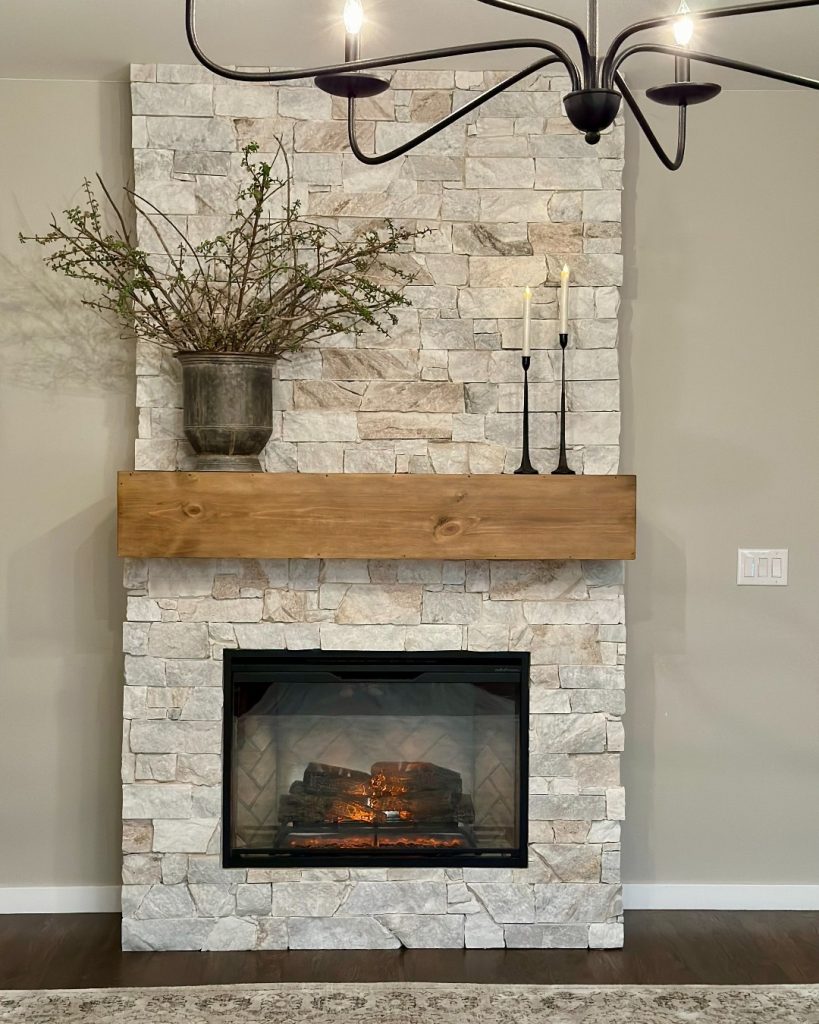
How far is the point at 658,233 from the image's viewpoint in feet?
11.3

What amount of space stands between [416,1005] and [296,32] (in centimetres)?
255

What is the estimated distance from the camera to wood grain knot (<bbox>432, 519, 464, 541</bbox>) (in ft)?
9.97

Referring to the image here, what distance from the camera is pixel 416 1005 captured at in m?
2.78

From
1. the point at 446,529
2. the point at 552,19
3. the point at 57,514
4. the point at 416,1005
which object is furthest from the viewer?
the point at 57,514

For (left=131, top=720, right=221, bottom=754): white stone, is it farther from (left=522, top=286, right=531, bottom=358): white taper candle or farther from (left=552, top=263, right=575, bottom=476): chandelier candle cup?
(left=522, top=286, right=531, bottom=358): white taper candle

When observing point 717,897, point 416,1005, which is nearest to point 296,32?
point 416,1005

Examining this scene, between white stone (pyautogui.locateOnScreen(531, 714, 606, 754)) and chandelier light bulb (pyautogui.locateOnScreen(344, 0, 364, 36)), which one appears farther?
white stone (pyautogui.locateOnScreen(531, 714, 606, 754))

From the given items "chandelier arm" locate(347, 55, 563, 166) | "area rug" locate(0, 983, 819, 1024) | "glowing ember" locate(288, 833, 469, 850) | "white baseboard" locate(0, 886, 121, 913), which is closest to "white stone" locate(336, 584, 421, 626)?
"glowing ember" locate(288, 833, 469, 850)

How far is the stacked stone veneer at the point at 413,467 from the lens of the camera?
3.15 m

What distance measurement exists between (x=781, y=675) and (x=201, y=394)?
2.00m

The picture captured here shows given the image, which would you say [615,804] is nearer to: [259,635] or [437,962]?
[437,962]

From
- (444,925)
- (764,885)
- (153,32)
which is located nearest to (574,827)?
(444,925)

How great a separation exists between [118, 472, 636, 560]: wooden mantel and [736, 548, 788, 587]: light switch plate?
60 centimetres

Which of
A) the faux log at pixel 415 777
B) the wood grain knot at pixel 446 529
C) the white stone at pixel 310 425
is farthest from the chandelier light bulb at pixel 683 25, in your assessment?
the faux log at pixel 415 777
